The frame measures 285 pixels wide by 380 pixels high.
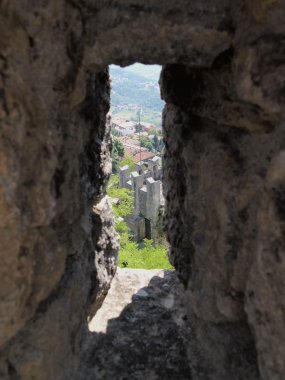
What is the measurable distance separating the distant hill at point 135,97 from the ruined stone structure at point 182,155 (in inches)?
2585

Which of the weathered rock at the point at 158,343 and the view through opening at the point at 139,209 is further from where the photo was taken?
the view through opening at the point at 139,209

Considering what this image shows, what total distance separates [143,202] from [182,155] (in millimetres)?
11533

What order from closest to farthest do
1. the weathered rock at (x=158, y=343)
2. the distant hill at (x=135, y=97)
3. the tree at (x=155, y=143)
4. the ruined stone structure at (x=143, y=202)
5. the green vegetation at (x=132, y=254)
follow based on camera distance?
the weathered rock at (x=158, y=343) < the green vegetation at (x=132, y=254) < the ruined stone structure at (x=143, y=202) < the tree at (x=155, y=143) < the distant hill at (x=135, y=97)

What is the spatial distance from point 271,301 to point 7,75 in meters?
0.92

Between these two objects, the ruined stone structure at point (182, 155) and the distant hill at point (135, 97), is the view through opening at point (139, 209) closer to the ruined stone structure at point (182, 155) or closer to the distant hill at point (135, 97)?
the ruined stone structure at point (182, 155)

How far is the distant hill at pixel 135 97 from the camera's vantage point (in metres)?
72.5

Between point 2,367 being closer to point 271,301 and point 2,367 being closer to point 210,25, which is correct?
point 271,301

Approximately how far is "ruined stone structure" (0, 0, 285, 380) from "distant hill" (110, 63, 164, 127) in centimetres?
6565

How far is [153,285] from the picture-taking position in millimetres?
2381

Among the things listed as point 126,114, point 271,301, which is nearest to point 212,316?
point 271,301

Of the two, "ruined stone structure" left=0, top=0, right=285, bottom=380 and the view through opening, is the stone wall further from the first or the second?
the view through opening

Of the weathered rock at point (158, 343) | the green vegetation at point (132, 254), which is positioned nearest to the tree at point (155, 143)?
the green vegetation at point (132, 254)

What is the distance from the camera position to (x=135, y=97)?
80875 millimetres

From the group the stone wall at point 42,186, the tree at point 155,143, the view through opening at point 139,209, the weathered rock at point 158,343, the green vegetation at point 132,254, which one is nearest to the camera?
the stone wall at point 42,186
